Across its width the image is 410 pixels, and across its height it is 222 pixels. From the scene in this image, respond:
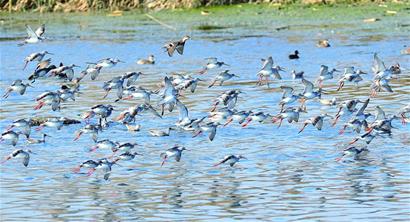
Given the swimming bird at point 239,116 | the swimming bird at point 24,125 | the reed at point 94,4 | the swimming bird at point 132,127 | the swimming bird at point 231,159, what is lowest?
the reed at point 94,4

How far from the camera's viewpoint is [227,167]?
45.0ft

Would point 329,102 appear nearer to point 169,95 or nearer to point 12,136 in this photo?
point 169,95

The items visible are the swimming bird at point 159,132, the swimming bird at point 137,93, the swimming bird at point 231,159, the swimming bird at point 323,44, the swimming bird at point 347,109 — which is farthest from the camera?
the swimming bird at point 323,44

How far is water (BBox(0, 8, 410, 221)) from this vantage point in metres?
11.5

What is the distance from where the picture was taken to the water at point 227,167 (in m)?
11.5

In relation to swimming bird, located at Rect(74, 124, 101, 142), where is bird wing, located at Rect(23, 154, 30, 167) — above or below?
above

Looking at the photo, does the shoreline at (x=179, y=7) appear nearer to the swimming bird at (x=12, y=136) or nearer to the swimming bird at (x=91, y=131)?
the swimming bird at (x=91, y=131)

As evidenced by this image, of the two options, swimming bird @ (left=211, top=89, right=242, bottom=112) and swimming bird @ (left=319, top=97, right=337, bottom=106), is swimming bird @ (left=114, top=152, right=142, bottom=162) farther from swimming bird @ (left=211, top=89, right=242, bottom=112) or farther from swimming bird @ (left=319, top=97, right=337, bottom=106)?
swimming bird @ (left=319, top=97, right=337, bottom=106)

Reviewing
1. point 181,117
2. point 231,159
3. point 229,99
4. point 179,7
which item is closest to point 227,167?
point 231,159

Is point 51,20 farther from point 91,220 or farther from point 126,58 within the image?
point 91,220

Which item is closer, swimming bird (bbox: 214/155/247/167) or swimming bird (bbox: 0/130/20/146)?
swimming bird (bbox: 214/155/247/167)

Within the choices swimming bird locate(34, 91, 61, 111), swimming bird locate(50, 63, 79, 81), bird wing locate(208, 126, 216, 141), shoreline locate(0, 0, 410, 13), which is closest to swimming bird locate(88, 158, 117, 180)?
bird wing locate(208, 126, 216, 141)

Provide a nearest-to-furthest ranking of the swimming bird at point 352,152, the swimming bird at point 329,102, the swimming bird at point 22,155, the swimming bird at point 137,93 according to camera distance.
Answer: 1. the swimming bird at point 22,155
2. the swimming bird at point 352,152
3. the swimming bird at point 137,93
4. the swimming bird at point 329,102

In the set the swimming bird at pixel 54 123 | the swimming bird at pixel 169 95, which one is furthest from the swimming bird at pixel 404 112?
the swimming bird at pixel 54 123
